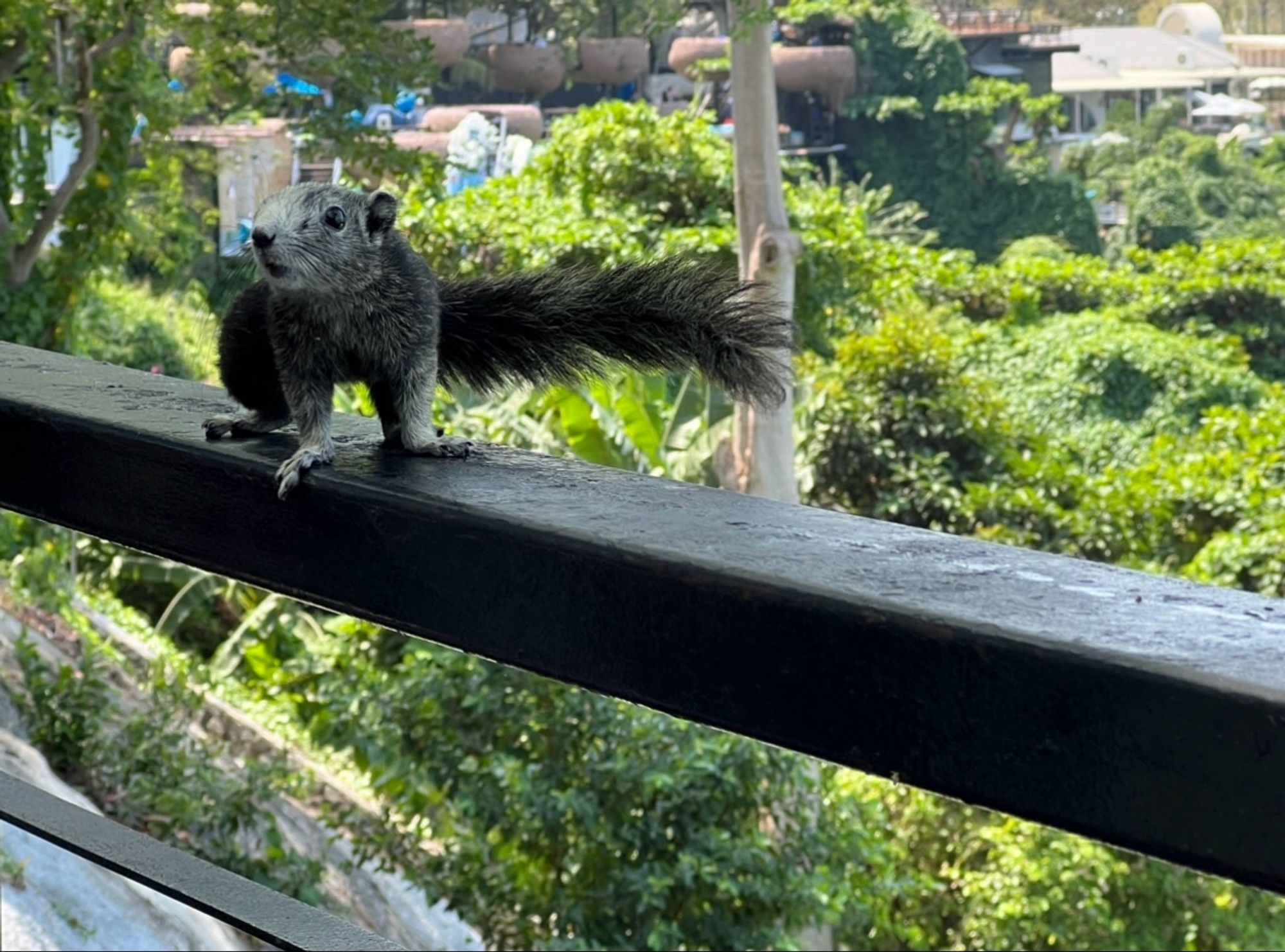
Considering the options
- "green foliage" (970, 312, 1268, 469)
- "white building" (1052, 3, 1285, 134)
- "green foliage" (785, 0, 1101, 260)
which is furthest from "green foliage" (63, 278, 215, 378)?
"white building" (1052, 3, 1285, 134)

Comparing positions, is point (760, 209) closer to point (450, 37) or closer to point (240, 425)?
point (450, 37)

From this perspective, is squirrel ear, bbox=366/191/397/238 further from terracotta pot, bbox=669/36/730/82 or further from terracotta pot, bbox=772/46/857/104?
terracotta pot, bbox=772/46/857/104

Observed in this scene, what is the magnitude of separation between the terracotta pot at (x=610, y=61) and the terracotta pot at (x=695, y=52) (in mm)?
271

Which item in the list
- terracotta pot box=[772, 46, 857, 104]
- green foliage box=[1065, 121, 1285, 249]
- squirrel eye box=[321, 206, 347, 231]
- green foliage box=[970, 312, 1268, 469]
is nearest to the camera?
squirrel eye box=[321, 206, 347, 231]

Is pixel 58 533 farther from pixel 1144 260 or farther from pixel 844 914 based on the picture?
pixel 1144 260

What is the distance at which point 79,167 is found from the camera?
4637 mm

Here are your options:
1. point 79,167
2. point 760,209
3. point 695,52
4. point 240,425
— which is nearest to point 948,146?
point 695,52

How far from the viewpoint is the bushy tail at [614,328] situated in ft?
2.97

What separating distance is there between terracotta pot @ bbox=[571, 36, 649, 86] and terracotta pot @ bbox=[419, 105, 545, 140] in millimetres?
508

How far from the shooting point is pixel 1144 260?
15.5 meters

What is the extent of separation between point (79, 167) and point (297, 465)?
4238 mm

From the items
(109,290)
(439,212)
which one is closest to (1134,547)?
(439,212)

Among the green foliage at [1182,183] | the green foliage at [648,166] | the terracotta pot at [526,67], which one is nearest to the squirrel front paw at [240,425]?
the green foliage at [648,166]

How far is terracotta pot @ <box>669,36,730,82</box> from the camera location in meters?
13.3
